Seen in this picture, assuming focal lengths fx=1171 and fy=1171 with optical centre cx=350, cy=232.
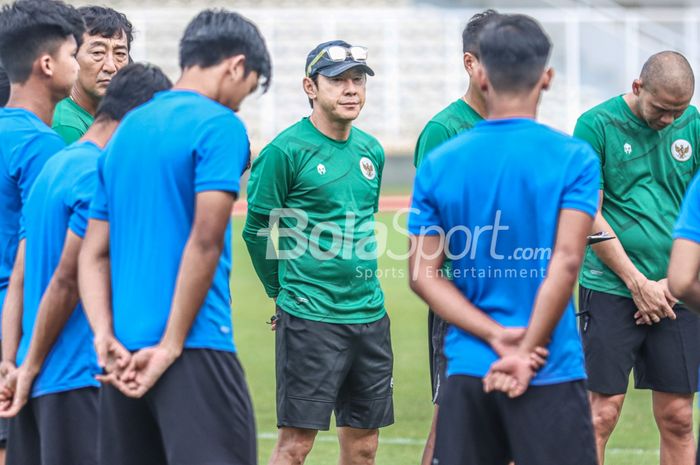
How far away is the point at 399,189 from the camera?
25906mm

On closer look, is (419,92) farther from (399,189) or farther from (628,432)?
(628,432)

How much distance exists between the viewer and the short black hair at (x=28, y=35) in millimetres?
4883

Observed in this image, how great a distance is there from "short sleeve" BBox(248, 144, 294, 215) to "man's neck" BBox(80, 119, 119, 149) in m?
1.64

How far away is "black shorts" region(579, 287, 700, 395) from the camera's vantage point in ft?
20.8

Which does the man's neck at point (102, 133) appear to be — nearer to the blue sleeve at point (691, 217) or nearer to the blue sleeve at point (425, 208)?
the blue sleeve at point (425, 208)

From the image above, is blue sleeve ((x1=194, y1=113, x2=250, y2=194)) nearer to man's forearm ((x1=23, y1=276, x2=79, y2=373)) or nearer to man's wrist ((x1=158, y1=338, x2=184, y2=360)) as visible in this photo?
man's wrist ((x1=158, y1=338, x2=184, y2=360))

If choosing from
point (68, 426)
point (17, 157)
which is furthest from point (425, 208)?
point (17, 157)

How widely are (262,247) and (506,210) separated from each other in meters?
2.55

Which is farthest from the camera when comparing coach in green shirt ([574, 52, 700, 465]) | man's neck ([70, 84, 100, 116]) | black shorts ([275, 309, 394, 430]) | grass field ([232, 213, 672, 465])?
grass field ([232, 213, 672, 465])

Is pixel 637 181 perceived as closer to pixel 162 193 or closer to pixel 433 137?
pixel 433 137

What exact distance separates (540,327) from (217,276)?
1.13m

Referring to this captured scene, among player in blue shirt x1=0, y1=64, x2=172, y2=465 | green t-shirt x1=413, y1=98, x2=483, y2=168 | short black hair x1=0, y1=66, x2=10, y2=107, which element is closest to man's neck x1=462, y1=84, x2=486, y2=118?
green t-shirt x1=413, y1=98, x2=483, y2=168

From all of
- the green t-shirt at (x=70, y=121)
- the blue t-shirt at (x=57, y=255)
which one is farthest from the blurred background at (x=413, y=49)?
the blue t-shirt at (x=57, y=255)

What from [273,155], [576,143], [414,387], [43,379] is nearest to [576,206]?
[576,143]
